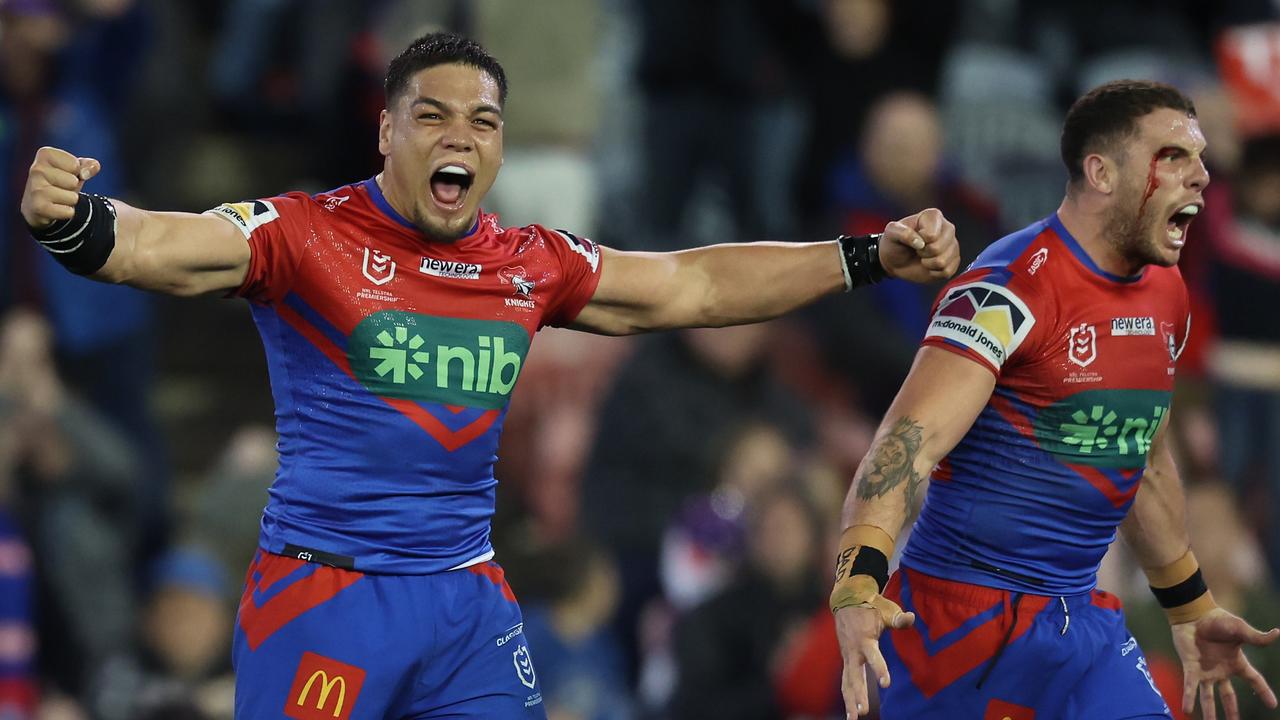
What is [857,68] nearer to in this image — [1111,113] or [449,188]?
[1111,113]

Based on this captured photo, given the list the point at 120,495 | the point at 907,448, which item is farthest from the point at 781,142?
the point at 907,448

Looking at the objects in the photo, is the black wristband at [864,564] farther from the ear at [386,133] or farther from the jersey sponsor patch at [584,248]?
the ear at [386,133]

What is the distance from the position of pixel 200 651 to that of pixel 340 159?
10.3 feet

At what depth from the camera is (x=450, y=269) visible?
5.73 meters

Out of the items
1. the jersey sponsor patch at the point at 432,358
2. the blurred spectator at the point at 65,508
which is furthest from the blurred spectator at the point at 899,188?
the jersey sponsor patch at the point at 432,358

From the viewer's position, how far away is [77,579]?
960 cm

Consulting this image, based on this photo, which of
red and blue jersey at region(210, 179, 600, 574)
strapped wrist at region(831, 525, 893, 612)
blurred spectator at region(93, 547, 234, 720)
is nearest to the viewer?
strapped wrist at region(831, 525, 893, 612)

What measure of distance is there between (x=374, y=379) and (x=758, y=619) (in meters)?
4.13

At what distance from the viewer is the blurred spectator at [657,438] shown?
1041 centimetres

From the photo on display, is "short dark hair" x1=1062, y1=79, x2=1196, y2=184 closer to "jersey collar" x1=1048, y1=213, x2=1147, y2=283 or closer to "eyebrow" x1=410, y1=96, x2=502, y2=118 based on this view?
"jersey collar" x1=1048, y1=213, x2=1147, y2=283

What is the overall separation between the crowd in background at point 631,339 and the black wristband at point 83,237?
398cm

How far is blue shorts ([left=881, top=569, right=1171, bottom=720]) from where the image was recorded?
5840mm

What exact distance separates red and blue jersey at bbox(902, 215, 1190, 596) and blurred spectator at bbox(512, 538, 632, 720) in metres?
3.96

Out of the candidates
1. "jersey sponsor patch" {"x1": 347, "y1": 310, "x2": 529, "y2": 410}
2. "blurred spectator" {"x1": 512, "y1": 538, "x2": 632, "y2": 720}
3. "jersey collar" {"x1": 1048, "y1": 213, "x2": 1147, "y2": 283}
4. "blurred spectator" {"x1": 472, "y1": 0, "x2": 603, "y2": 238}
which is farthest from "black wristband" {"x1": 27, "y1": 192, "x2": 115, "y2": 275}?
"blurred spectator" {"x1": 472, "y1": 0, "x2": 603, "y2": 238}
